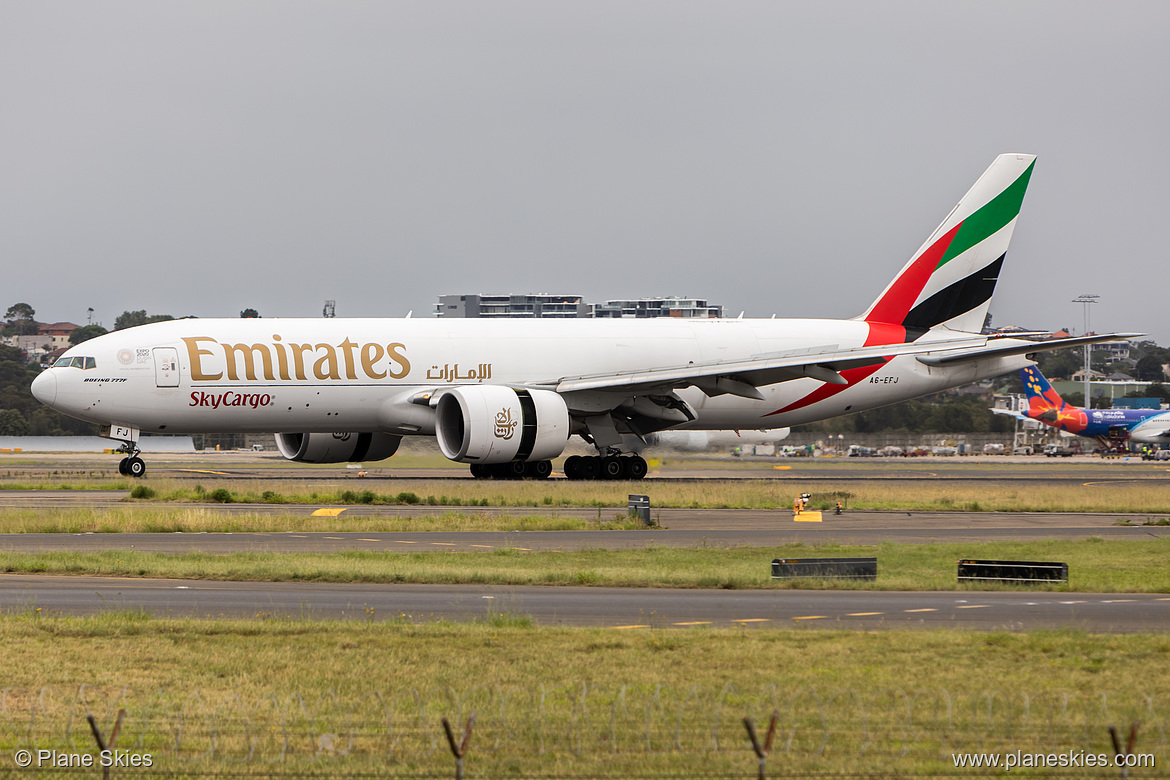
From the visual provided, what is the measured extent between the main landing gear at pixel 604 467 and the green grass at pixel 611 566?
55.7ft

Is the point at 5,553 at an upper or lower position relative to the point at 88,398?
lower

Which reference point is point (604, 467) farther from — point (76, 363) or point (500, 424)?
point (76, 363)

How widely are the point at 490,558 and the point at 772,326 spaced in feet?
81.5

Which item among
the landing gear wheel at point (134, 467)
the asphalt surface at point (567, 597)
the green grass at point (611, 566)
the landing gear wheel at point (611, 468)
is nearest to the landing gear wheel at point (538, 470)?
the landing gear wheel at point (611, 468)

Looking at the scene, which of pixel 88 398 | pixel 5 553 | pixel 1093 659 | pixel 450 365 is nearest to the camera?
pixel 1093 659

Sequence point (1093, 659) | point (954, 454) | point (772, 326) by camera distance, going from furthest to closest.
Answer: point (954, 454) → point (772, 326) → point (1093, 659)

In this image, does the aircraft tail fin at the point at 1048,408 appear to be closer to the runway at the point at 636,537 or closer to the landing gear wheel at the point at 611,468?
the landing gear wheel at the point at 611,468

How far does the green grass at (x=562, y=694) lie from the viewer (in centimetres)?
881

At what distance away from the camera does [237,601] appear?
16219 mm

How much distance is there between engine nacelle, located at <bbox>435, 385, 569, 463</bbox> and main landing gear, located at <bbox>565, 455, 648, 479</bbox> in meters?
2.53

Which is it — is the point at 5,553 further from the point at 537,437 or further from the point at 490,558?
the point at 537,437

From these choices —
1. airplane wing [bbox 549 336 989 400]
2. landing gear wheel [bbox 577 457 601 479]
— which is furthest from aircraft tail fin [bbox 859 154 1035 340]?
landing gear wheel [bbox 577 457 601 479]

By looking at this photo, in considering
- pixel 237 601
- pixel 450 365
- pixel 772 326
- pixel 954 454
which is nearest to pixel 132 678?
pixel 237 601

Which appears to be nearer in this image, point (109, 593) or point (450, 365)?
point (109, 593)
